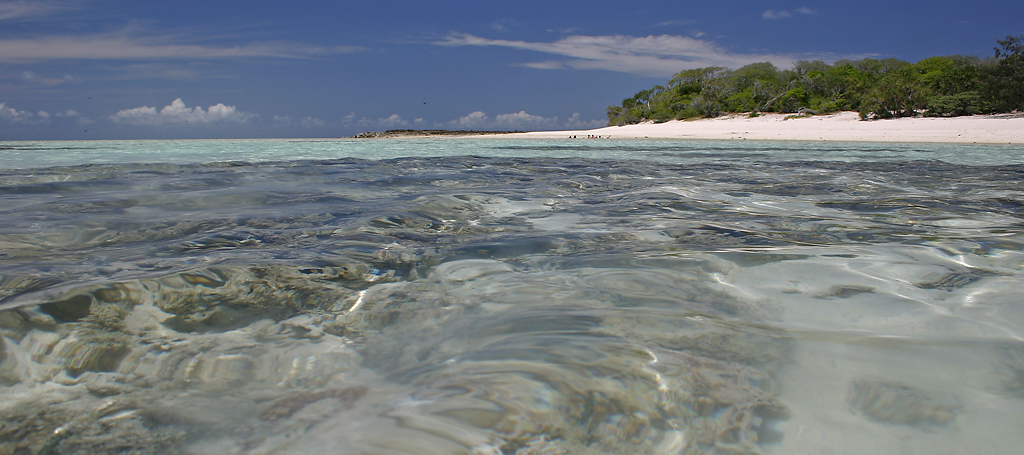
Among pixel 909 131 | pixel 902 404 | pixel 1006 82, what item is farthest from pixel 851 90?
pixel 902 404

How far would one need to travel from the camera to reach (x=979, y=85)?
88.7ft

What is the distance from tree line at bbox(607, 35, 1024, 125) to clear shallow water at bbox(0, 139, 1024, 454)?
3111 cm

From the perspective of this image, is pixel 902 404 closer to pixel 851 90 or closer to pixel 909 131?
pixel 909 131

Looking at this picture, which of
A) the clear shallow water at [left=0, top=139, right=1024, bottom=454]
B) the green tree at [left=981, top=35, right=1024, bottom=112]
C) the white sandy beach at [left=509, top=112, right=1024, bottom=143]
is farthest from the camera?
the green tree at [left=981, top=35, right=1024, bottom=112]

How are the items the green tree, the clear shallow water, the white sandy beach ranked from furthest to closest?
the green tree
the white sandy beach
the clear shallow water

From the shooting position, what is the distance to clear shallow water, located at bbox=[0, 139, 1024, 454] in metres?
1.03

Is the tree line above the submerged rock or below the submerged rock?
above

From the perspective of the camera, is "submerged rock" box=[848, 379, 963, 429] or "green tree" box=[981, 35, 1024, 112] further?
"green tree" box=[981, 35, 1024, 112]

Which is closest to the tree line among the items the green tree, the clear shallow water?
Result: the green tree

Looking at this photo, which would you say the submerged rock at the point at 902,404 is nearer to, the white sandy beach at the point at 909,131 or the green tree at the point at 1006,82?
the white sandy beach at the point at 909,131

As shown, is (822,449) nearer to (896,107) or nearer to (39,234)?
(39,234)

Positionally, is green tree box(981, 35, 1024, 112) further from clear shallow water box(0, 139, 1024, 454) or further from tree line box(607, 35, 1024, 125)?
clear shallow water box(0, 139, 1024, 454)

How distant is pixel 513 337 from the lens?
1.43 metres


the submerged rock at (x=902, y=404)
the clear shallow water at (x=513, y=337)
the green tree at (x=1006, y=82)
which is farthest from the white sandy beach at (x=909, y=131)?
the submerged rock at (x=902, y=404)
